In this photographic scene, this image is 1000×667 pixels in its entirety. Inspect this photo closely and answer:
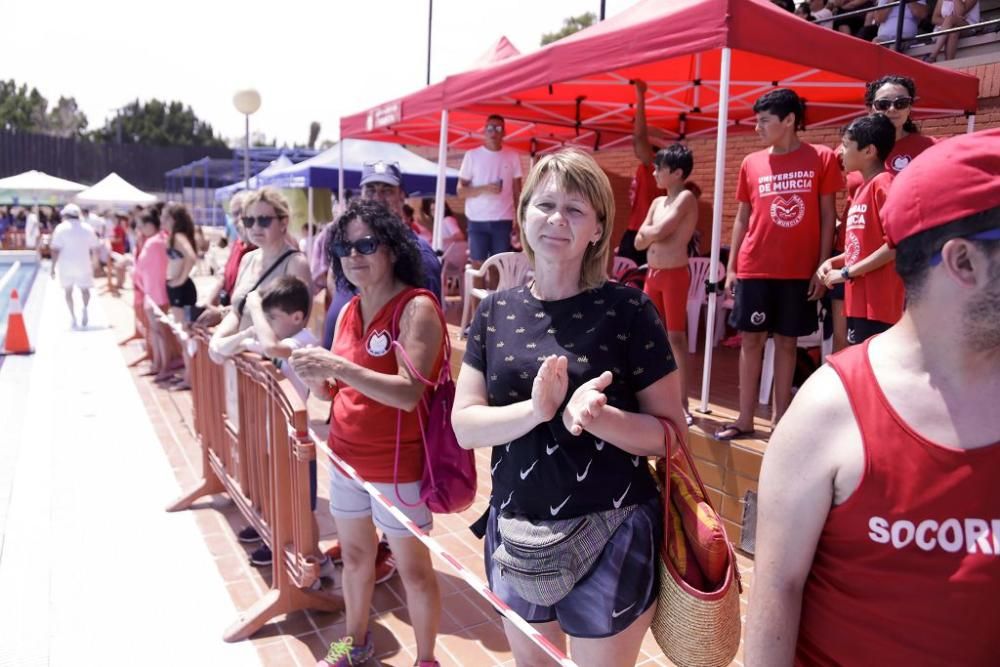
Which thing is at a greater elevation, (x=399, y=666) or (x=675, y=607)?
(x=675, y=607)

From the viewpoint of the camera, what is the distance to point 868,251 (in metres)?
3.41

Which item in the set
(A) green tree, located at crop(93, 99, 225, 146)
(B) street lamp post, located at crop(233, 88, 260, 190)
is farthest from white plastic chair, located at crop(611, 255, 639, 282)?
(A) green tree, located at crop(93, 99, 225, 146)

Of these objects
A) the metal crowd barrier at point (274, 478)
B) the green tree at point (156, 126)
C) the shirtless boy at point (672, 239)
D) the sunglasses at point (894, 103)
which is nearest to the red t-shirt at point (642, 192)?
the shirtless boy at point (672, 239)

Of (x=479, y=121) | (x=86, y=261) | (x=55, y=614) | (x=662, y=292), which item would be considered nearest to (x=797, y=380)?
(x=662, y=292)

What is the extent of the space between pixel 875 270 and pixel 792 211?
58cm

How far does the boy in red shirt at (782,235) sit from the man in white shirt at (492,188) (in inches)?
136

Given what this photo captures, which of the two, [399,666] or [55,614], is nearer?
[399,666]

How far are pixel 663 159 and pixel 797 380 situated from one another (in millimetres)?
2251

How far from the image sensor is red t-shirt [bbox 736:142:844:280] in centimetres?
373

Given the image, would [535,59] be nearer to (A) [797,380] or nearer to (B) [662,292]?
(B) [662,292]

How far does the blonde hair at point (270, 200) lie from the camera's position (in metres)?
4.00

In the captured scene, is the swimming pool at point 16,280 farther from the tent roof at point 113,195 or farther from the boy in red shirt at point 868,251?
the boy in red shirt at point 868,251

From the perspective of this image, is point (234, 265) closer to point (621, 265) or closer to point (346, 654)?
point (346, 654)

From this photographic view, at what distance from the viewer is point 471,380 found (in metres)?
1.93
